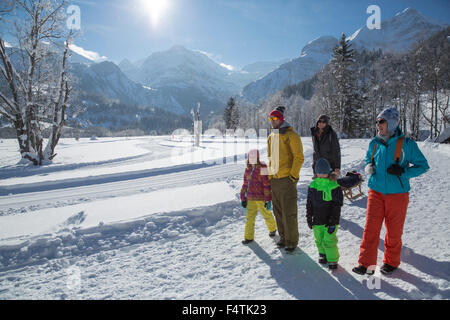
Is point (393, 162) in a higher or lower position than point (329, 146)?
lower

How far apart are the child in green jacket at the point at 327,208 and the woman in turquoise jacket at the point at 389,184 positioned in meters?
0.37

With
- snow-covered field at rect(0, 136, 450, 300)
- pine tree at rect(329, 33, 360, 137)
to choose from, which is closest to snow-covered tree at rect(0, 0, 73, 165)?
snow-covered field at rect(0, 136, 450, 300)

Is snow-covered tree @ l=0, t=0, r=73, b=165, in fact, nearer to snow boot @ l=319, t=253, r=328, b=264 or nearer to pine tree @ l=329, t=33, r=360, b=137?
snow boot @ l=319, t=253, r=328, b=264

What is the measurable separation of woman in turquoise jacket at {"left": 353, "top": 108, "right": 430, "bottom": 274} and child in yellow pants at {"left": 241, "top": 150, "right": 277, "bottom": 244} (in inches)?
58.4

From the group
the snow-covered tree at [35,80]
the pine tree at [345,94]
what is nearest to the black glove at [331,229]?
the snow-covered tree at [35,80]

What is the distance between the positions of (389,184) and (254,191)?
1910 millimetres

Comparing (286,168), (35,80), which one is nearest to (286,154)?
(286,168)

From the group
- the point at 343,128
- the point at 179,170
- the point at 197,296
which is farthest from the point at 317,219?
the point at 343,128

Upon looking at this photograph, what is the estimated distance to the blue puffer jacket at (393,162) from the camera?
2.78 m

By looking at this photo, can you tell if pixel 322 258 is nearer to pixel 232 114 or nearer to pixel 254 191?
pixel 254 191

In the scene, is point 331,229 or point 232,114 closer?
point 331,229

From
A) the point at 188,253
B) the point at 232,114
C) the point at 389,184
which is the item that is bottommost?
the point at 188,253

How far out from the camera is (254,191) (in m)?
4.00

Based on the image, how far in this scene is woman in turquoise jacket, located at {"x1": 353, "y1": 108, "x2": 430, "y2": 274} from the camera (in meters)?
2.82
